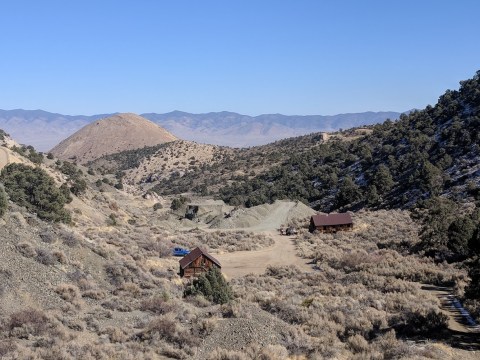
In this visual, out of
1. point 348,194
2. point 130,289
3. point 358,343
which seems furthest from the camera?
point 348,194

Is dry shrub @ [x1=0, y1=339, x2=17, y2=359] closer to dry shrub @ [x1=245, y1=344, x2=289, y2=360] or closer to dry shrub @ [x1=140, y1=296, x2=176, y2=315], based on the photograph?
dry shrub @ [x1=140, y1=296, x2=176, y2=315]

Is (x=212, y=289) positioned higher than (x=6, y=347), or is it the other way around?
(x=6, y=347)

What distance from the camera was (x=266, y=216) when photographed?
7275 centimetres

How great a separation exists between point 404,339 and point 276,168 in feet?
293

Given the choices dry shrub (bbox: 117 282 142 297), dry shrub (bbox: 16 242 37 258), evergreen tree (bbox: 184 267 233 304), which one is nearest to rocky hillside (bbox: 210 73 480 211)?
evergreen tree (bbox: 184 267 233 304)

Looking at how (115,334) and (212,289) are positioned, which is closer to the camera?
(115,334)

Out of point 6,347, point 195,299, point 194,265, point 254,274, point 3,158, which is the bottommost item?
point 254,274

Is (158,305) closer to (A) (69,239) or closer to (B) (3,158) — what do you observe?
(A) (69,239)

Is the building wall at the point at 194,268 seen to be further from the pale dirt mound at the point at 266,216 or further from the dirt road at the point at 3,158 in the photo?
the pale dirt mound at the point at 266,216

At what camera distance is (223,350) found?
16969 mm

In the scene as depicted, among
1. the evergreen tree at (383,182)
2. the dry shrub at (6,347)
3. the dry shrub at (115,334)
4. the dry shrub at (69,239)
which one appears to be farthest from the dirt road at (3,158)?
the evergreen tree at (383,182)

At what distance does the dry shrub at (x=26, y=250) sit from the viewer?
25953mm

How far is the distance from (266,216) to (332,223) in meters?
15.3

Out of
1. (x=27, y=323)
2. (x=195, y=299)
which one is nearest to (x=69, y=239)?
(x=195, y=299)
